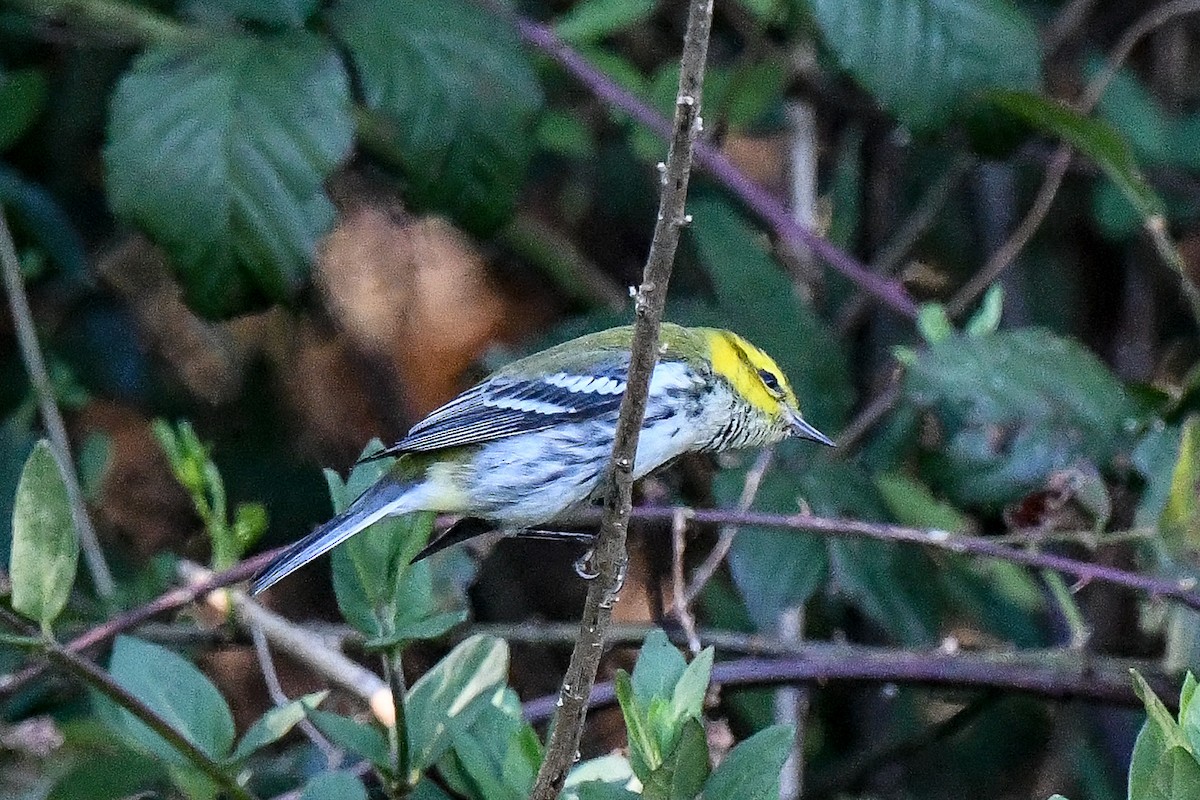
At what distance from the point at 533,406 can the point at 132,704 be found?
0.89m

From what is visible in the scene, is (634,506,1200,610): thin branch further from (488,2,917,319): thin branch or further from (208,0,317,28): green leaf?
(208,0,317,28): green leaf

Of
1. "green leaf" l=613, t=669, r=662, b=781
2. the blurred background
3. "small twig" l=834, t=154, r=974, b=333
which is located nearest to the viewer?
"green leaf" l=613, t=669, r=662, b=781

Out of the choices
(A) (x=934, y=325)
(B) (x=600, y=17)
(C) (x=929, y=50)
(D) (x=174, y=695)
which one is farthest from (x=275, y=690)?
(C) (x=929, y=50)

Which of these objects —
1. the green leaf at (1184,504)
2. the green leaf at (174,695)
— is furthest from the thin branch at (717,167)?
the green leaf at (174,695)

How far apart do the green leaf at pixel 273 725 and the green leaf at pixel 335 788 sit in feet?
0.27

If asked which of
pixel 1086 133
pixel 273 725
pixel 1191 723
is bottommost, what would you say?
pixel 273 725

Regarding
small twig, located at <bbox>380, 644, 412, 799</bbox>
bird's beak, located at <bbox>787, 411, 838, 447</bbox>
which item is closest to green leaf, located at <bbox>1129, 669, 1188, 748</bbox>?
small twig, located at <bbox>380, 644, 412, 799</bbox>

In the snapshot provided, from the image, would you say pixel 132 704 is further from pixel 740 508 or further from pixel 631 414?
pixel 740 508

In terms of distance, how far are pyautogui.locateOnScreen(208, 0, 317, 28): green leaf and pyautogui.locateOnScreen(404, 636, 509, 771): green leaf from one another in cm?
107

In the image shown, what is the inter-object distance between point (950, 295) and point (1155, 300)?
0.45 meters

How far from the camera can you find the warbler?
211cm

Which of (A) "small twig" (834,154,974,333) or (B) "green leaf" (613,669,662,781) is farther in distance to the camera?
(A) "small twig" (834,154,974,333)

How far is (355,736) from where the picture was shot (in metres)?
1.60

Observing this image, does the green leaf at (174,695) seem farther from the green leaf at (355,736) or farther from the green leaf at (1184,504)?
the green leaf at (1184,504)
